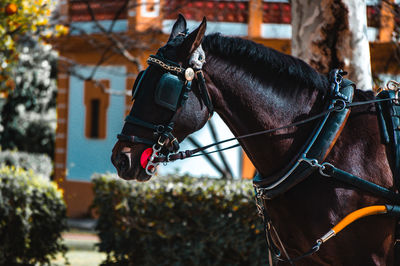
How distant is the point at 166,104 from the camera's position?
2.40 m

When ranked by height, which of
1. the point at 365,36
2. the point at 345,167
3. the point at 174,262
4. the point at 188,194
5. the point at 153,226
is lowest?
the point at 174,262

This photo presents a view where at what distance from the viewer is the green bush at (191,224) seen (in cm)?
493

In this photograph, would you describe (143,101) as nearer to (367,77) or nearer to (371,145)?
(371,145)

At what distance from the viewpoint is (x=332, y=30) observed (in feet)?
14.0

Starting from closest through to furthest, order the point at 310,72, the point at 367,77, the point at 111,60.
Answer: the point at 310,72
the point at 367,77
the point at 111,60

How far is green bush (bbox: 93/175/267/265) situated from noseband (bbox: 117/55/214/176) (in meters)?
2.57

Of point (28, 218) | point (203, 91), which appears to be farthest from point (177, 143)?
point (28, 218)


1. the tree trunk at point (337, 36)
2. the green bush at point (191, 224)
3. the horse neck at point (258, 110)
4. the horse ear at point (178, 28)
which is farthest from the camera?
the green bush at point (191, 224)

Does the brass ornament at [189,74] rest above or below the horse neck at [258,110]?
above

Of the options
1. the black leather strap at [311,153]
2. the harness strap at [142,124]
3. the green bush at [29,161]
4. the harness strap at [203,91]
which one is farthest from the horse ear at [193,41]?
the green bush at [29,161]

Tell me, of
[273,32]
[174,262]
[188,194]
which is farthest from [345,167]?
[273,32]

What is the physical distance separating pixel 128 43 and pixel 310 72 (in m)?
8.51

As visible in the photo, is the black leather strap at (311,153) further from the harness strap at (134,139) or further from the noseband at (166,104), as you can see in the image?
the harness strap at (134,139)

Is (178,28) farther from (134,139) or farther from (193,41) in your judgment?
(134,139)
